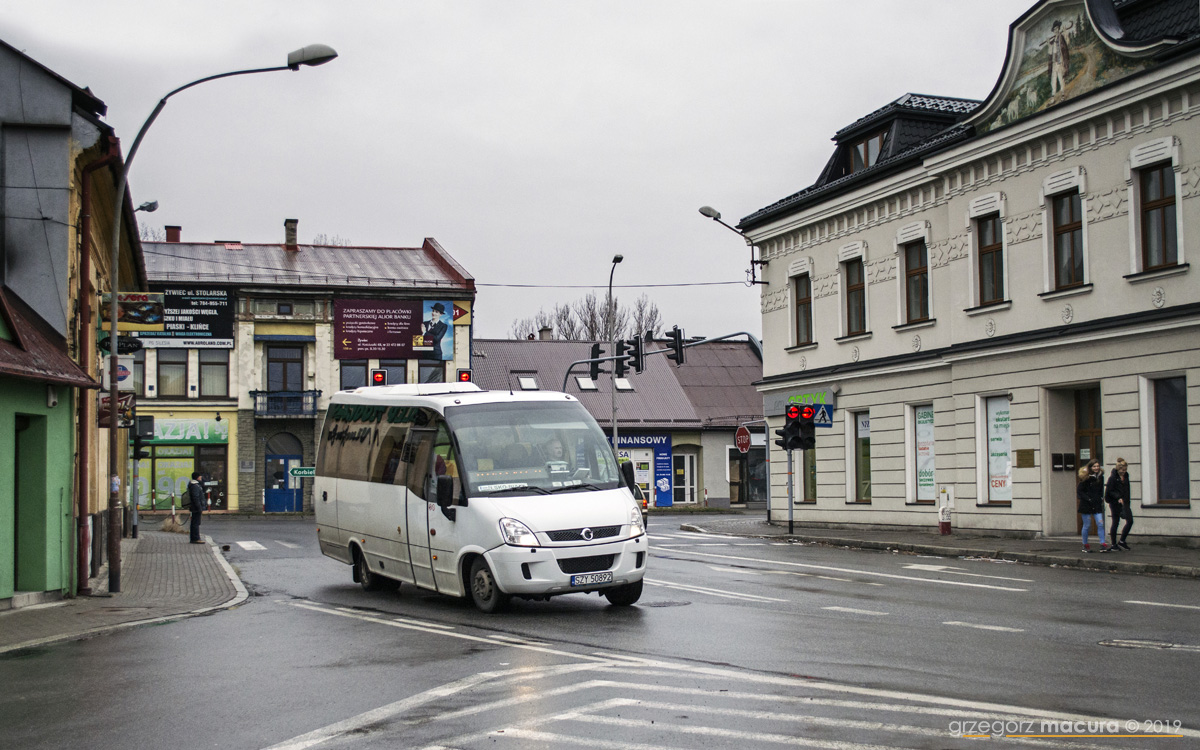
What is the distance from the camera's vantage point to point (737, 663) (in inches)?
373

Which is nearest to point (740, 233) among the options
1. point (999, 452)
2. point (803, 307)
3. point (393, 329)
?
point (803, 307)

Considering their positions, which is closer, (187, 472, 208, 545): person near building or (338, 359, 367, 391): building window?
(187, 472, 208, 545): person near building

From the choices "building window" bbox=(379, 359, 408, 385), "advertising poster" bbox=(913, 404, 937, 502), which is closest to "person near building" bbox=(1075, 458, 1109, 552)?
"advertising poster" bbox=(913, 404, 937, 502)

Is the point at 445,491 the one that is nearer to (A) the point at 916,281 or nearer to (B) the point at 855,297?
(A) the point at 916,281

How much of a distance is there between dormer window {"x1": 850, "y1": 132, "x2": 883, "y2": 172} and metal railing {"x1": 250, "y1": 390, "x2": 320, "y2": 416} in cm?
2682

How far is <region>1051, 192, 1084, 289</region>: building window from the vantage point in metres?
23.8

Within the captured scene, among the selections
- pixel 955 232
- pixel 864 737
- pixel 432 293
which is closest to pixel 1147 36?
pixel 955 232

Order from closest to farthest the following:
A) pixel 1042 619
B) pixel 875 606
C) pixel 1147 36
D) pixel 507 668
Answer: pixel 507 668, pixel 1042 619, pixel 875 606, pixel 1147 36

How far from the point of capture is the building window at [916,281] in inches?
1155

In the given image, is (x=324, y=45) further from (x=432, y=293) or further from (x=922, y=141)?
(x=432, y=293)

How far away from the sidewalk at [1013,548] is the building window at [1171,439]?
101 centimetres

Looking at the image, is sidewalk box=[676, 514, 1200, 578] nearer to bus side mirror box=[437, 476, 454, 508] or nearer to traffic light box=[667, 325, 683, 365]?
traffic light box=[667, 325, 683, 365]

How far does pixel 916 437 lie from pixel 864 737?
23.8 meters

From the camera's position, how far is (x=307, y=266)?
55094mm
